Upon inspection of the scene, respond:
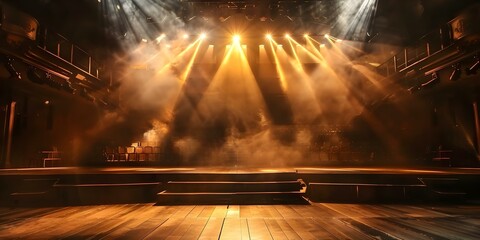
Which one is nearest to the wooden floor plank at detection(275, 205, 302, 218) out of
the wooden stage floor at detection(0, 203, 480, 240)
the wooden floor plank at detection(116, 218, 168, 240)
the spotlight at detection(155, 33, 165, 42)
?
the wooden stage floor at detection(0, 203, 480, 240)

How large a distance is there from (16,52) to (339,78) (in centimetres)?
1260

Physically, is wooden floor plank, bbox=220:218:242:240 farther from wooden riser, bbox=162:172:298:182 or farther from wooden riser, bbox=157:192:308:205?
wooden riser, bbox=162:172:298:182

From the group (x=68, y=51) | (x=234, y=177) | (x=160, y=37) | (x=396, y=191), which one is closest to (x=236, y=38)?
(x=160, y=37)

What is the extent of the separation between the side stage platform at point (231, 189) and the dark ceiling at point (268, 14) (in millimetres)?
4510

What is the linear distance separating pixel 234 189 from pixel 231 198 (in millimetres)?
358

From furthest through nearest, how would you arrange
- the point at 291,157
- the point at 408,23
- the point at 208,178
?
the point at 291,157, the point at 408,23, the point at 208,178

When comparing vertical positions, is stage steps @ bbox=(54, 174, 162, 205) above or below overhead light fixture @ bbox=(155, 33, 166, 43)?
below

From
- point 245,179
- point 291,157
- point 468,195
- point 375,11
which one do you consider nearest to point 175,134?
point 291,157

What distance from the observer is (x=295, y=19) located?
393 inches

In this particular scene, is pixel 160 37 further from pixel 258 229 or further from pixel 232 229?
pixel 258 229

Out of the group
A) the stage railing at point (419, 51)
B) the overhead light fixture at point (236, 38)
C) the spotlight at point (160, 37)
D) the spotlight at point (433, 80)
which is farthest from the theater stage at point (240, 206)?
the spotlight at point (160, 37)

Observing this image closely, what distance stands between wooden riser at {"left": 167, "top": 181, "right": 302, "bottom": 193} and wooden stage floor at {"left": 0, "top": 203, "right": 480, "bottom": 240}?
69 centimetres

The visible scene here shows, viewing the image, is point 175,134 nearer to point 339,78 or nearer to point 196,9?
point 196,9

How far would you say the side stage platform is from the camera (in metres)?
5.55
